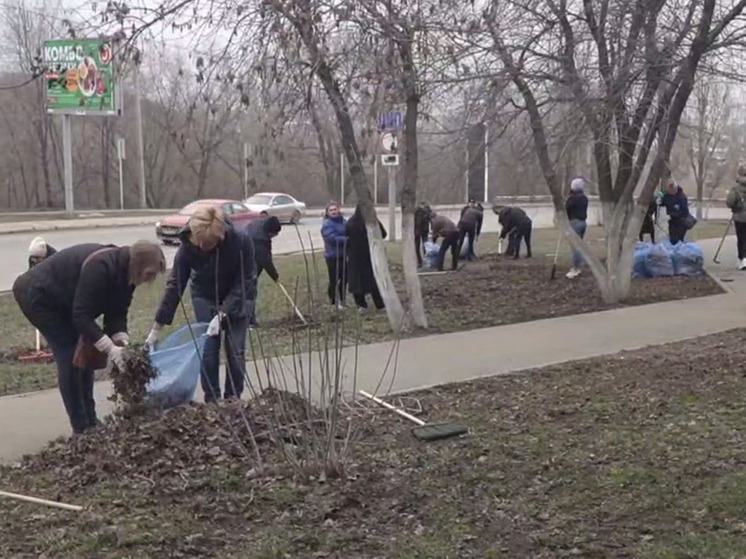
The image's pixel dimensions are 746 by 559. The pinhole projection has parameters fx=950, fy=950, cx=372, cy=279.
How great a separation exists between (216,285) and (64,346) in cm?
102

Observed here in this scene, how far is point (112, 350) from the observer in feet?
18.2

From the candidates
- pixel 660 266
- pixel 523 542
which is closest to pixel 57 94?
pixel 660 266

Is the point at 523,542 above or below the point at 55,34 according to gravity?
below

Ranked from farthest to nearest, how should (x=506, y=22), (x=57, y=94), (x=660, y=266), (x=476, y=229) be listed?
(x=57, y=94) < (x=476, y=229) < (x=660, y=266) < (x=506, y=22)

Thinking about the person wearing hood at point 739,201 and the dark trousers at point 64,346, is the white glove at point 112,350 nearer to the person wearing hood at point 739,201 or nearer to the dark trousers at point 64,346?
the dark trousers at point 64,346

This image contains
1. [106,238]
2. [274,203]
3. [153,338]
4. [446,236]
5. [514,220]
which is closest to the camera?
[153,338]

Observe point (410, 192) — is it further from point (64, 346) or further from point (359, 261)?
point (64, 346)

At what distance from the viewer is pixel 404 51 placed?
9211 millimetres

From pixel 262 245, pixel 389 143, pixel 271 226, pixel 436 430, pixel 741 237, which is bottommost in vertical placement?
pixel 436 430

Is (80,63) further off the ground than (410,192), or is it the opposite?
(80,63)

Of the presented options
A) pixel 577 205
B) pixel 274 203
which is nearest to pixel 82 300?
pixel 577 205

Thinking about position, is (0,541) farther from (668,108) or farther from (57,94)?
(57,94)

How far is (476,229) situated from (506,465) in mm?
13649

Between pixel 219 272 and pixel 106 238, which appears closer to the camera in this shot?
pixel 219 272
